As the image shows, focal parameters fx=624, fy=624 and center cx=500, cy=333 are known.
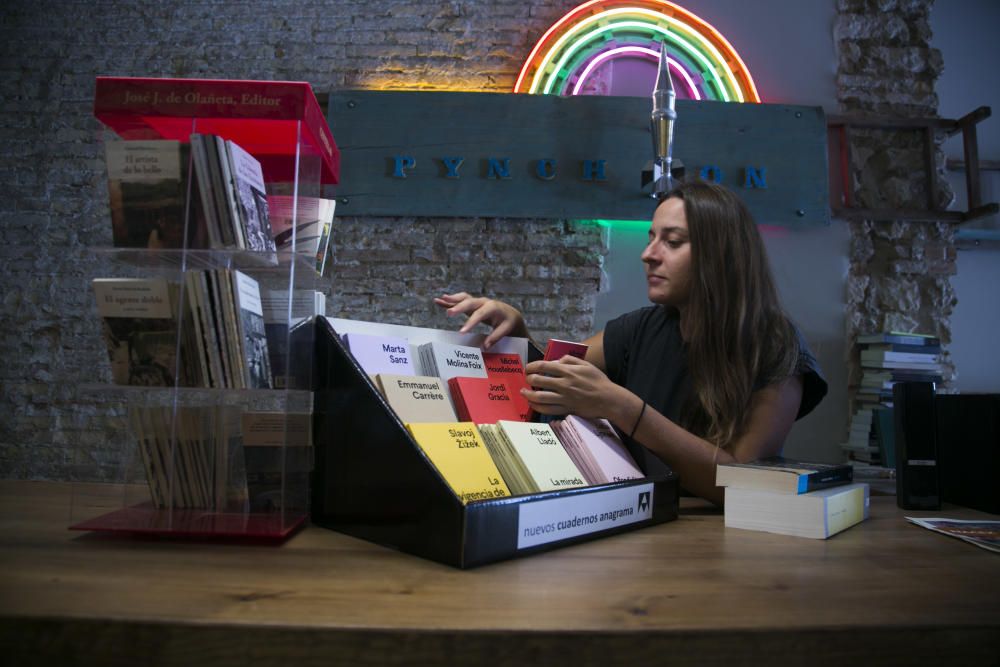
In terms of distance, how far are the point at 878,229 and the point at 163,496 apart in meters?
3.82

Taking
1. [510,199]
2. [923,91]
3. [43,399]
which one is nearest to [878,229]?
[923,91]

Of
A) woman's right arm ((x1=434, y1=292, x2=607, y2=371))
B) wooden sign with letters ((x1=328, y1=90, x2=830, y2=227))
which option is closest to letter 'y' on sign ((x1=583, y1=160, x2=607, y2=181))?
wooden sign with letters ((x1=328, y1=90, x2=830, y2=227))

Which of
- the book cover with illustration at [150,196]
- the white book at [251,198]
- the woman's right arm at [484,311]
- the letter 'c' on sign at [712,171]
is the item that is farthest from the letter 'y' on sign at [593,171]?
the book cover with illustration at [150,196]

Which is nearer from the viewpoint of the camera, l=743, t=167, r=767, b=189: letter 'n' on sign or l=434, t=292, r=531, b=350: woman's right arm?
l=434, t=292, r=531, b=350: woman's right arm

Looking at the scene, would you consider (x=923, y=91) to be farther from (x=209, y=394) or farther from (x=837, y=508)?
(x=209, y=394)

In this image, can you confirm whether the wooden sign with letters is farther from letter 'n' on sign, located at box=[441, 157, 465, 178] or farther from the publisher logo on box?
the publisher logo on box

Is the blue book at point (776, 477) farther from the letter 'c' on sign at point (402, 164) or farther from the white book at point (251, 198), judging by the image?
the letter 'c' on sign at point (402, 164)

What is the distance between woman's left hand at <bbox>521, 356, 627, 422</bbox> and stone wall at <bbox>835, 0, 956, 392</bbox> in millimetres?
2902

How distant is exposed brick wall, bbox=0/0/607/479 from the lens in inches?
132

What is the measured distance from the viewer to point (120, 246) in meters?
0.83

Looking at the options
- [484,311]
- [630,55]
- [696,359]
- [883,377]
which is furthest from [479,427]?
[630,55]

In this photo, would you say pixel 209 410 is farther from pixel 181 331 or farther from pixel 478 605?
pixel 478 605

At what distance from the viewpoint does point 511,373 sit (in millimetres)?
1168

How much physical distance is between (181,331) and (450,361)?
41 cm
